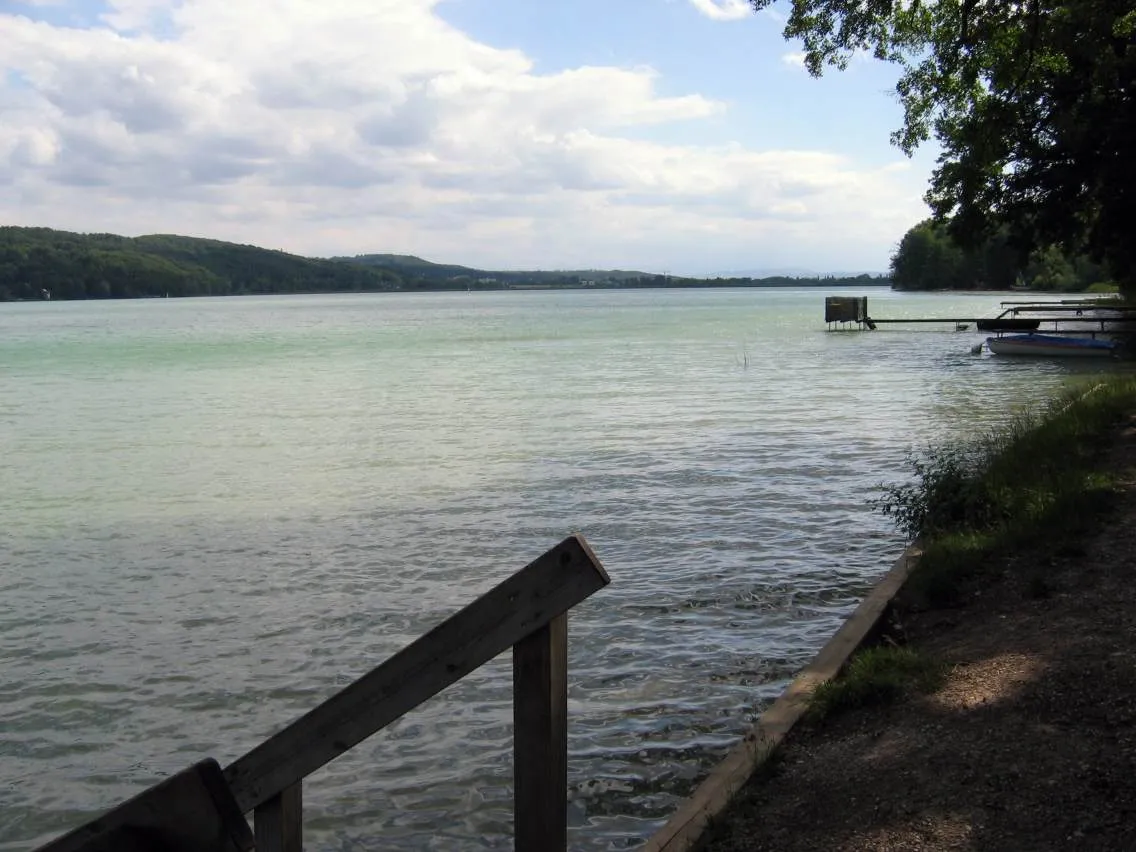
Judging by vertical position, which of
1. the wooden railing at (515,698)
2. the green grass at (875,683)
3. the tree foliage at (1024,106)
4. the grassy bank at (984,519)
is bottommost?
the green grass at (875,683)

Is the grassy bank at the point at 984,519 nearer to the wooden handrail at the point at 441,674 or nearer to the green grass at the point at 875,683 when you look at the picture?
the green grass at the point at 875,683

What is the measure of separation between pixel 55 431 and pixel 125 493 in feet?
32.9

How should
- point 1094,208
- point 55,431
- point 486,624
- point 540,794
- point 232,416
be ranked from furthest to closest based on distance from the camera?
1. point 1094,208
2. point 232,416
3. point 55,431
4. point 540,794
5. point 486,624

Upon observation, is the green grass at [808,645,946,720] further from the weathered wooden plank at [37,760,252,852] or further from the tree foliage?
the tree foliage

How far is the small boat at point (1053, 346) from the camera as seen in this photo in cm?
3853

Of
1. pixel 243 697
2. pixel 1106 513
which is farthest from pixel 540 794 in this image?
pixel 1106 513

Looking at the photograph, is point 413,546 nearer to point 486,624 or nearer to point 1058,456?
point 1058,456

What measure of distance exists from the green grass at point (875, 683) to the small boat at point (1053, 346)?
36256 millimetres

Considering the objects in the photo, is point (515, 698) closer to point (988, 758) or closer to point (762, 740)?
point (762, 740)

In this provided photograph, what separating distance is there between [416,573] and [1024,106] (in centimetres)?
2089

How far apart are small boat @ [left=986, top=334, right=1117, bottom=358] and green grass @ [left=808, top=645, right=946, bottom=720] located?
36256mm

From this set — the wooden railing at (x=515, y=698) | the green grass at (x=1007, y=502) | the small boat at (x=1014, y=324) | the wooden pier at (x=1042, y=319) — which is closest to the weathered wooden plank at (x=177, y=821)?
the wooden railing at (x=515, y=698)

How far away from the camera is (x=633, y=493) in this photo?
14516 millimetres

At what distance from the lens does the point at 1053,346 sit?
40250 mm
